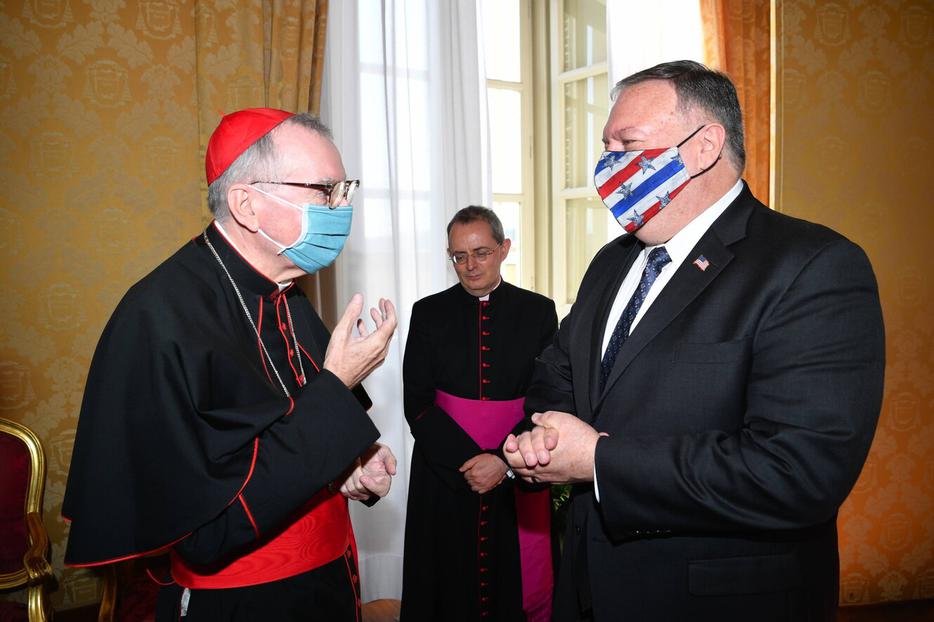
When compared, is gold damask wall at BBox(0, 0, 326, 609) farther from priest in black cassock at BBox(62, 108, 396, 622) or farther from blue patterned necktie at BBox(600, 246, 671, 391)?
blue patterned necktie at BBox(600, 246, 671, 391)

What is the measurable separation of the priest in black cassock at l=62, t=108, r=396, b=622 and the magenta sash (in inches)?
44.9

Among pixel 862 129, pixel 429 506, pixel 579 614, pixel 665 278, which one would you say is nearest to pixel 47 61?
pixel 429 506

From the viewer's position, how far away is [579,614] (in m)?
1.70

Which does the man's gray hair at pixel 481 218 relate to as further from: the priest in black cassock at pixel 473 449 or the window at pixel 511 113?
the window at pixel 511 113

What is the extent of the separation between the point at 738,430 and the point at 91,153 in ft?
9.79

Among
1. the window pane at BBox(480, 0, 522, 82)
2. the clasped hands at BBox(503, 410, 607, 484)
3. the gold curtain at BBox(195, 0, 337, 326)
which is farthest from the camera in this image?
the window pane at BBox(480, 0, 522, 82)

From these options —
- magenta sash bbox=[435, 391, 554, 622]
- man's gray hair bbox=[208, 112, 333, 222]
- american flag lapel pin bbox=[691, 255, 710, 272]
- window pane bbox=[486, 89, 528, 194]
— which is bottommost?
magenta sash bbox=[435, 391, 554, 622]

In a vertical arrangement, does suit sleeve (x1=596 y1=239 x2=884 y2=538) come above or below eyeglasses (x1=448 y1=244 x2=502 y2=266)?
below

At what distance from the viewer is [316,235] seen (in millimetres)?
1740

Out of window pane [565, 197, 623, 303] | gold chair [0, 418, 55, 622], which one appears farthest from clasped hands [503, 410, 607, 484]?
window pane [565, 197, 623, 303]

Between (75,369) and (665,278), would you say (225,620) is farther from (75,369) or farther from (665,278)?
(75,369)

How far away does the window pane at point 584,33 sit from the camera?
4598 mm

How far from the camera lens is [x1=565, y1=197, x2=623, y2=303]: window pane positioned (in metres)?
4.80

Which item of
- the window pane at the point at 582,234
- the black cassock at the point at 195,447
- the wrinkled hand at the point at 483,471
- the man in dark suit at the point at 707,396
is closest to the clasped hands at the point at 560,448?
the man in dark suit at the point at 707,396
